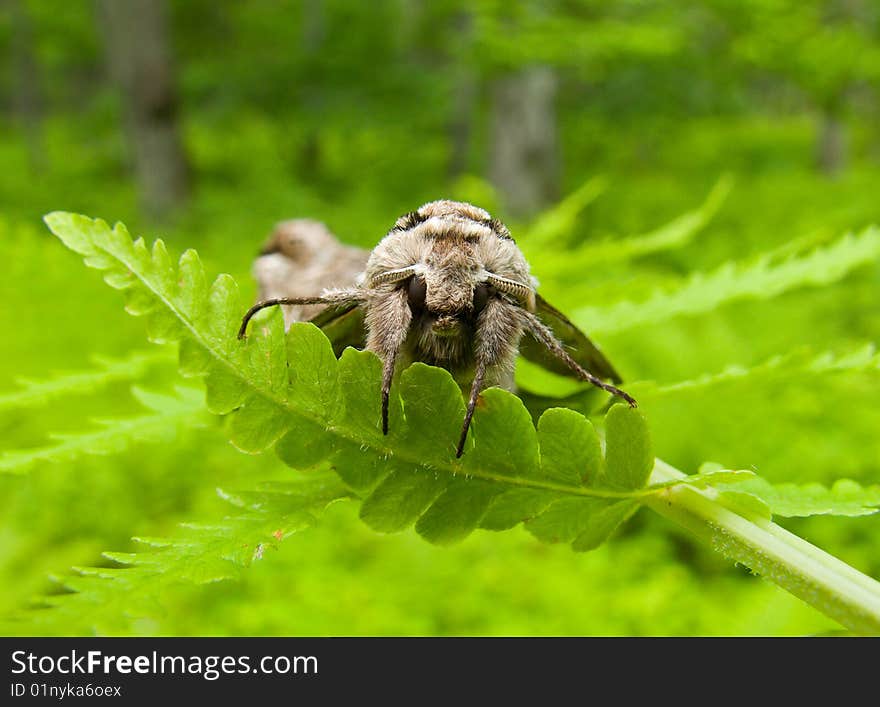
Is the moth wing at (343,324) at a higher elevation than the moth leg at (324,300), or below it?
higher

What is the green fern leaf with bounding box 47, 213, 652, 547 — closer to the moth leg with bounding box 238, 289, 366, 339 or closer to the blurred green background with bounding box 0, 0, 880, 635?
the moth leg with bounding box 238, 289, 366, 339

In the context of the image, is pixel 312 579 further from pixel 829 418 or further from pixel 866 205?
pixel 866 205

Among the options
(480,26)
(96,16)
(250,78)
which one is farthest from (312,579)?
(96,16)

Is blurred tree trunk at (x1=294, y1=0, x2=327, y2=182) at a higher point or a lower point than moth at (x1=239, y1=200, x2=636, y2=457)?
higher

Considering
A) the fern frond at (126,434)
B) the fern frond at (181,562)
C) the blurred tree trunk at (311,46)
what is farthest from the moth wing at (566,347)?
the blurred tree trunk at (311,46)

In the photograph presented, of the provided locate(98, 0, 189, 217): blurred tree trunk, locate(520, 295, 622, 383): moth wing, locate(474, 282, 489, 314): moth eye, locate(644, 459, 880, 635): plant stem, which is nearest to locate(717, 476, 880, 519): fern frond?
locate(644, 459, 880, 635): plant stem

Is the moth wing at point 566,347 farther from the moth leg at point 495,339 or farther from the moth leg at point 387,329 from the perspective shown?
the moth leg at point 387,329

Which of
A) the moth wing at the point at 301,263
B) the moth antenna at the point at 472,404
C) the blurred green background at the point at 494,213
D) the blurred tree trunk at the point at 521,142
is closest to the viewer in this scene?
the moth antenna at the point at 472,404
